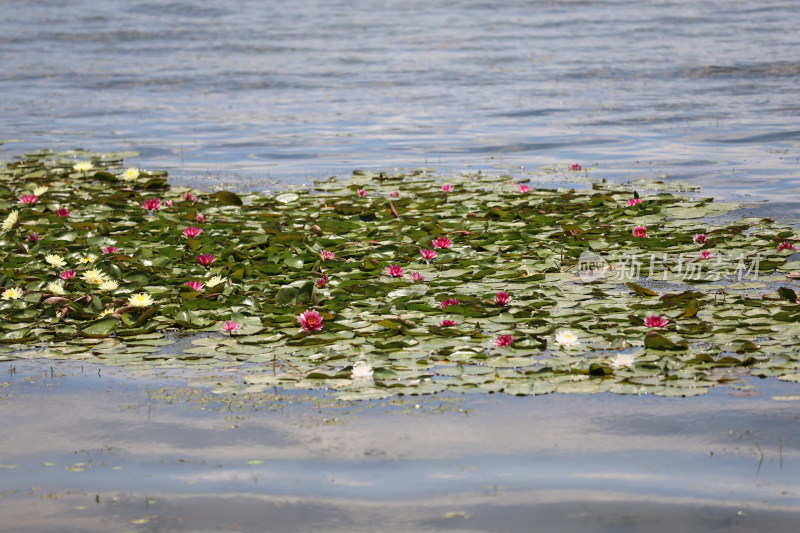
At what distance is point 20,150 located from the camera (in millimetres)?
12508

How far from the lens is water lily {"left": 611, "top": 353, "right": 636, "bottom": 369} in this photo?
13.9 feet

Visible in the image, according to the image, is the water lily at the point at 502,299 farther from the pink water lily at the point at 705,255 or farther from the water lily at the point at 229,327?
the pink water lily at the point at 705,255

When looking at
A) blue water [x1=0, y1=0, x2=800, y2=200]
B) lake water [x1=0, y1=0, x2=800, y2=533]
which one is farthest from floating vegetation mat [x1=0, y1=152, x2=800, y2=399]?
blue water [x1=0, y1=0, x2=800, y2=200]

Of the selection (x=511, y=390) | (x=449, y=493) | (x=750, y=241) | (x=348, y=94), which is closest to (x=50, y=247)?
(x=511, y=390)

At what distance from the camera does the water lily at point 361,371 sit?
4.21 m

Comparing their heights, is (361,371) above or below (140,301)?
below

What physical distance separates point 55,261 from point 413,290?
93.5 inches

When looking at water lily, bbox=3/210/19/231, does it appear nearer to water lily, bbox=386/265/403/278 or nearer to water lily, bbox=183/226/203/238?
water lily, bbox=183/226/203/238

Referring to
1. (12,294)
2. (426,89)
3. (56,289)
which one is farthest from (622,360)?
(426,89)

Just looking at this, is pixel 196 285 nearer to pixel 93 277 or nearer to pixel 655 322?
pixel 93 277

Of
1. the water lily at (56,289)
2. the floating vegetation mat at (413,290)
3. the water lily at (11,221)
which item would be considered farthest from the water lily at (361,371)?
the water lily at (11,221)

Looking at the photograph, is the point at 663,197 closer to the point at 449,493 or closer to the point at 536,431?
the point at 536,431

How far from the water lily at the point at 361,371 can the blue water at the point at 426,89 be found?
5584mm

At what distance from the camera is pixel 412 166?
10.8 metres
